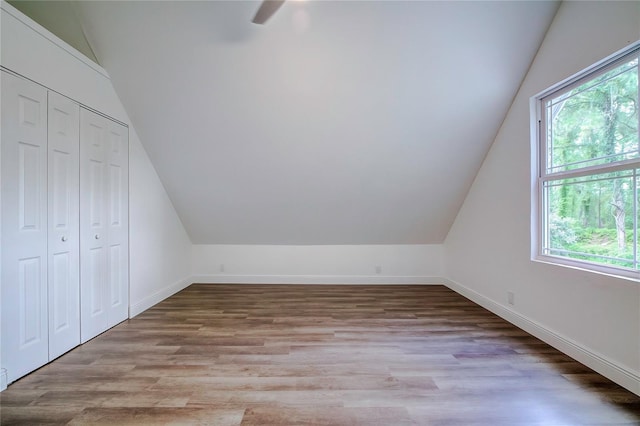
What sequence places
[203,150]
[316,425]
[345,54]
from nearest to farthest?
[316,425], [345,54], [203,150]

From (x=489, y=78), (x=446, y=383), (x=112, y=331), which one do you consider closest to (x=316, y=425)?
(x=446, y=383)

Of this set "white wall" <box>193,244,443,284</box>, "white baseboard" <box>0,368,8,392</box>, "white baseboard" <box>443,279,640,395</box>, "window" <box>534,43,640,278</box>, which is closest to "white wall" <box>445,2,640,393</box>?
"white baseboard" <box>443,279,640,395</box>

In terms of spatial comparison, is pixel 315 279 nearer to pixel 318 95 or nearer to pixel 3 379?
pixel 318 95

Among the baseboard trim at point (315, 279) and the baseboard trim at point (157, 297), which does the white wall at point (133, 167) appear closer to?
the baseboard trim at point (157, 297)

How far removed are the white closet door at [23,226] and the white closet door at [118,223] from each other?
0.64m

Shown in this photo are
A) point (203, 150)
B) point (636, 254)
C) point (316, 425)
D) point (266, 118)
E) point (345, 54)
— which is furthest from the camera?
point (203, 150)

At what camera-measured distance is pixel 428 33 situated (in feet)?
7.48

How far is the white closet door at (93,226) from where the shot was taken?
232cm

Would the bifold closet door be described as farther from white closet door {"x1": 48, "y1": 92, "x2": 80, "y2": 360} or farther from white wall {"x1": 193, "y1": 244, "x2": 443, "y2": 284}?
white wall {"x1": 193, "y1": 244, "x2": 443, "y2": 284}

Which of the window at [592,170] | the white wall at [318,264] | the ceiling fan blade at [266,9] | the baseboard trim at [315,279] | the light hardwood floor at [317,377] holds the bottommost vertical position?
the light hardwood floor at [317,377]

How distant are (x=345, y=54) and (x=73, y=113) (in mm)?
2387

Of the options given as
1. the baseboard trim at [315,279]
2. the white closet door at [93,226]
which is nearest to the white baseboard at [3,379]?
the white closet door at [93,226]

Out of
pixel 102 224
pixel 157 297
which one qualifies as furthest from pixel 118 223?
pixel 157 297

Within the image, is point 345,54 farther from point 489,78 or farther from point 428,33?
point 489,78
